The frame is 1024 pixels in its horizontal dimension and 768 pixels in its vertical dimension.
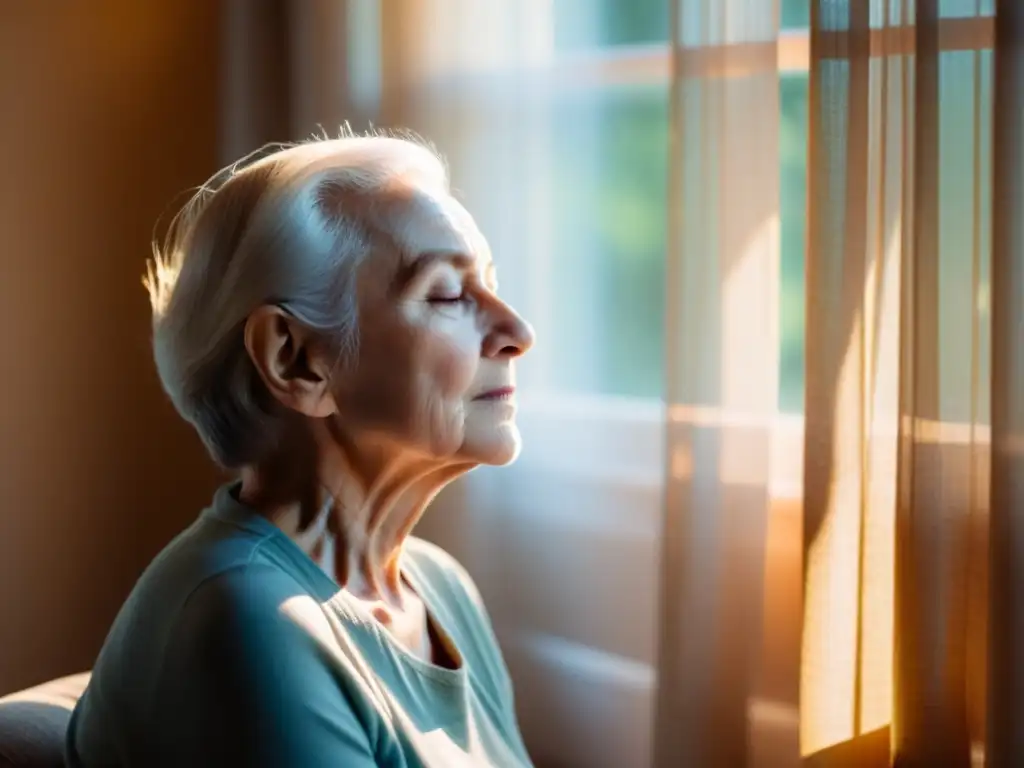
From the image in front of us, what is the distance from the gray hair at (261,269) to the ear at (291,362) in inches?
0.5

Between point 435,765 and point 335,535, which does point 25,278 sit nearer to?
point 335,535

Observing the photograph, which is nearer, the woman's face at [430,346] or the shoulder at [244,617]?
the shoulder at [244,617]

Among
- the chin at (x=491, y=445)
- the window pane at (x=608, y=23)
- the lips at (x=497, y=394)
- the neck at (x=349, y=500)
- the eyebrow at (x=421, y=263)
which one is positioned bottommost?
the neck at (x=349, y=500)

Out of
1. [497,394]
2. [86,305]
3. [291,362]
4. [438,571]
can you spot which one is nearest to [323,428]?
[291,362]

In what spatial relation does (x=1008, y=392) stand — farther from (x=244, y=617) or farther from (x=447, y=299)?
(x=244, y=617)

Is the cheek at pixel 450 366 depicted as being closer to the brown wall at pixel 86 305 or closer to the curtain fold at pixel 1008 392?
the curtain fold at pixel 1008 392

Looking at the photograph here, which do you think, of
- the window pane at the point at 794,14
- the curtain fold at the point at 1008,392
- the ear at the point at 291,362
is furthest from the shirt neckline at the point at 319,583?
the window pane at the point at 794,14

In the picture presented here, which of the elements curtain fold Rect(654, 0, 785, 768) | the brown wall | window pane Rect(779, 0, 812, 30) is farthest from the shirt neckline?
the brown wall

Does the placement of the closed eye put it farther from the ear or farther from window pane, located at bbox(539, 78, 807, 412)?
window pane, located at bbox(539, 78, 807, 412)

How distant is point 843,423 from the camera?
4.62 ft

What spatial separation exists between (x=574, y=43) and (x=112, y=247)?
101 cm

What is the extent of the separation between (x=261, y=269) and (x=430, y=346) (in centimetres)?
18

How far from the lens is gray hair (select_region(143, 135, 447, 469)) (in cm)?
107

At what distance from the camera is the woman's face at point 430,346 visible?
3.61ft
